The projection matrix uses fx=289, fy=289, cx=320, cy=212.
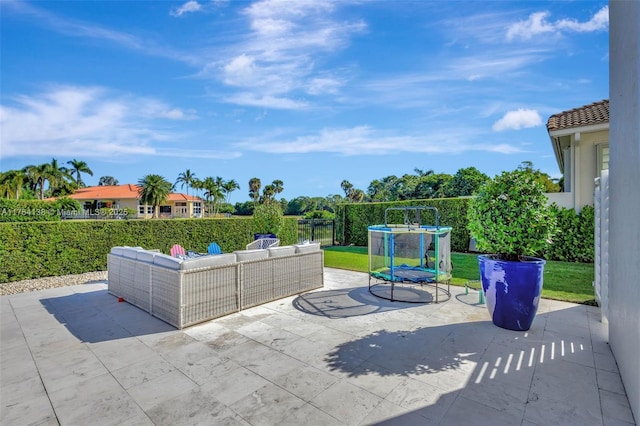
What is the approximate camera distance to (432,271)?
607 centimetres

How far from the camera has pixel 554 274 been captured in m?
7.40

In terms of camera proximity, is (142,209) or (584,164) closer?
(584,164)

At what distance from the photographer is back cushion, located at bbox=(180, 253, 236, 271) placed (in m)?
4.18

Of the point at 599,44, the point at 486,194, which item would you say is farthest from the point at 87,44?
the point at 599,44

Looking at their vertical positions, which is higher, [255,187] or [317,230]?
[255,187]

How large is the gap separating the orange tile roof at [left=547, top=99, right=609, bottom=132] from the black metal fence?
390 inches

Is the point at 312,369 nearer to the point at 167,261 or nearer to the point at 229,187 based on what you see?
the point at 167,261

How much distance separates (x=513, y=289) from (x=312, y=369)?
282cm

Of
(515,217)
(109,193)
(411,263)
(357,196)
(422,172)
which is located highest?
(422,172)

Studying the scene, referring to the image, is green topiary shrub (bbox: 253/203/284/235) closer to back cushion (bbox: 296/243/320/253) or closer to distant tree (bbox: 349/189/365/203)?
back cushion (bbox: 296/243/320/253)

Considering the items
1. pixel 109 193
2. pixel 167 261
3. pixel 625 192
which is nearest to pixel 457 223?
pixel 625 192

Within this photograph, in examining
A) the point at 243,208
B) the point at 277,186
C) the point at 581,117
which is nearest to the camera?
the point at 581,117

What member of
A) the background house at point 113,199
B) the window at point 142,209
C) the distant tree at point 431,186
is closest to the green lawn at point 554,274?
the distant tree at point 431,186

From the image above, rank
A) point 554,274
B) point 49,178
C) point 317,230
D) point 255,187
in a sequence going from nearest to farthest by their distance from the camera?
1. point 554,274
2. point 317,230
3. point 49,178
4. point 255,187
